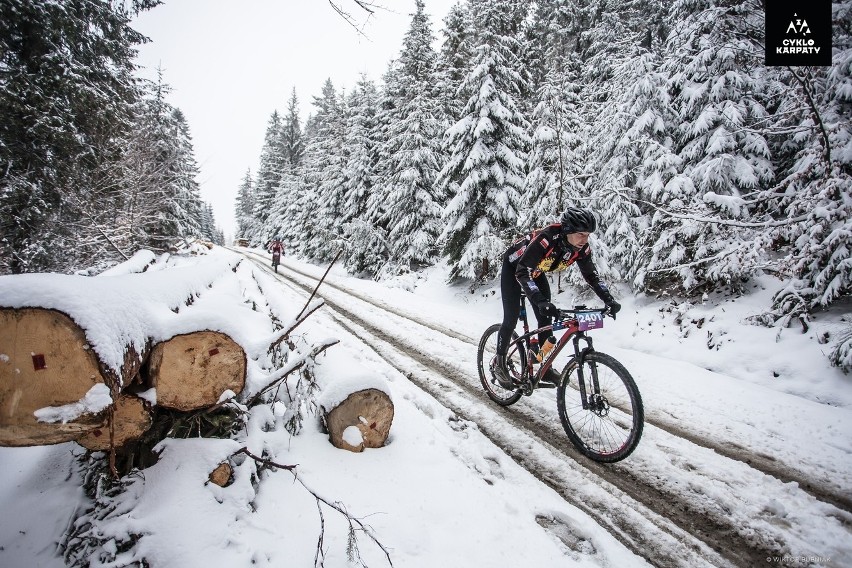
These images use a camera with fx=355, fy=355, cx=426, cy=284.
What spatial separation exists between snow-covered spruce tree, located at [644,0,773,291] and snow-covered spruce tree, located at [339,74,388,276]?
13668 mm

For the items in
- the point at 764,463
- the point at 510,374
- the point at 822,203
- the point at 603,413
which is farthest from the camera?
the point at 822,203

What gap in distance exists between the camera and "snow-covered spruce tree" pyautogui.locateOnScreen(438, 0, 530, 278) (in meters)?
12.3

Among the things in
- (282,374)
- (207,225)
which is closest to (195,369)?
(282,374)

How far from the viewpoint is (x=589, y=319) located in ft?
11.9

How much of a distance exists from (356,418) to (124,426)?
1.63 m

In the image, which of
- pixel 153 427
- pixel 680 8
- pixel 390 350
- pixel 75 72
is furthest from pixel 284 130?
pixel 153 427

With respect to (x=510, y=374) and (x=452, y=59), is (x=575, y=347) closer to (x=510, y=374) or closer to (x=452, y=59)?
(x=510, y=374)

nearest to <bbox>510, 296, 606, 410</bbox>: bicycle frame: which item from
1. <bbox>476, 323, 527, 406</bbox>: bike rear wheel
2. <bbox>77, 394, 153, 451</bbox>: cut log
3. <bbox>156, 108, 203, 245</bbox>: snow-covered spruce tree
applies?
<bbox>476, 323, 527, 406</bbox>: bike rear wheel

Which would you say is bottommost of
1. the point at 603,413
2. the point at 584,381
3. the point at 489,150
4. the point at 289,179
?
the point at 603,413

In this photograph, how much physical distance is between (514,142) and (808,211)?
8451mm

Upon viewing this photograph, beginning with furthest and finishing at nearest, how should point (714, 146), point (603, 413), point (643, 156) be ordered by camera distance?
point (643, 156), point (714, 146), point (603, 413)

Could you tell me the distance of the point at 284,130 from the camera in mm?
42719

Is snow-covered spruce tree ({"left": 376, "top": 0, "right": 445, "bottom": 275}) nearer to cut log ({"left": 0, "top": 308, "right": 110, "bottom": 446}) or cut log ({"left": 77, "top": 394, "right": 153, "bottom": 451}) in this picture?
cut log ({"left": 77, "top": 394, "right": 153, "bottom": 451})

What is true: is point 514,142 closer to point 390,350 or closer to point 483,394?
point 390,350
